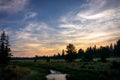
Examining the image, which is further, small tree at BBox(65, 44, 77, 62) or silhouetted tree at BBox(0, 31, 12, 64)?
small tree at BBox(65, 44, 77, 62)

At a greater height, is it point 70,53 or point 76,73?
point 70,53

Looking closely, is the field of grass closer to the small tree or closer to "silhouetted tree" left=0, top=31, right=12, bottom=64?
"silhouetted tree" left=0, top=31, right=12, bottom=64

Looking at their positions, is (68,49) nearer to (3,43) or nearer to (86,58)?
(86,58)

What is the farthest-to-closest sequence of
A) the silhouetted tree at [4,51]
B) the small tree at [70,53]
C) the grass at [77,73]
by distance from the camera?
the small tree at [70,53]
the silhouetted tree at [4,51]
the grass at [77,73]

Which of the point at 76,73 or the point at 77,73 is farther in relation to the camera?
the point at 76,73

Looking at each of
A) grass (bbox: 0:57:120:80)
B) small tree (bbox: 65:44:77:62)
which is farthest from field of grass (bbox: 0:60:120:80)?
small tree (bbox: 65:44:77:62)

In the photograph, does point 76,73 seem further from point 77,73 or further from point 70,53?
point 70,53

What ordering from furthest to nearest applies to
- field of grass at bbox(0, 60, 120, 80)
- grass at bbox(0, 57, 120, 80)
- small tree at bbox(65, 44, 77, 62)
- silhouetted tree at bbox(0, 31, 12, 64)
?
small tree at bbox(65, 44, 77, 62) < silhouetted tree at bbox(0, 31, 12, 64) < grass at bbox(0, 57, 120, 80) < field of grass at bbox(0, 60, 120, 80)

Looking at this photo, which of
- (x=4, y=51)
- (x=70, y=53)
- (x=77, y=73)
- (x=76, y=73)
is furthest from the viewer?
(x=70, y=53)

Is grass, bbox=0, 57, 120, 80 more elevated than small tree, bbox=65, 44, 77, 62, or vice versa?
small tree, bbox=65, 44, 77, 62

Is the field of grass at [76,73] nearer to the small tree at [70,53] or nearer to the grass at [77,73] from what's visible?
the grass at [77,73]

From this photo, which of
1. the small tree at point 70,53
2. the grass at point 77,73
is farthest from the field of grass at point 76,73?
the small tree at point 70,53

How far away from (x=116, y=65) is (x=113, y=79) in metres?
14.1

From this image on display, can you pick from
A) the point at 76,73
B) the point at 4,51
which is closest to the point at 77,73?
the point at 76,73
